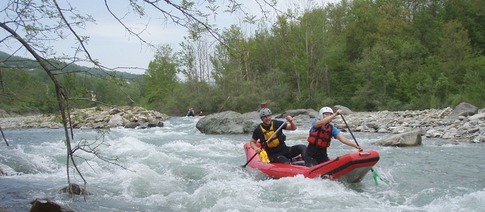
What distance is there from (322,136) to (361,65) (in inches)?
816

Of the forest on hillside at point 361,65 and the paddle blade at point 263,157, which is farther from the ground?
the forest on hillside at point 361,65

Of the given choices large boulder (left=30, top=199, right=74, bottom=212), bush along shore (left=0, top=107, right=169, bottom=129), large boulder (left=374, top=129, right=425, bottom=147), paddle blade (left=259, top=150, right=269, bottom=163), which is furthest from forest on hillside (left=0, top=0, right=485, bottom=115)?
large boulder (left=30, top=199, right=74, bottom=212)

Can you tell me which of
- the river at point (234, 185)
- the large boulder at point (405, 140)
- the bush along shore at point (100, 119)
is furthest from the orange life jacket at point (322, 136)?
the large boulder at point (405, 140)

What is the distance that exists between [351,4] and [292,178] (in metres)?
33.2

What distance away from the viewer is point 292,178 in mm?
6547

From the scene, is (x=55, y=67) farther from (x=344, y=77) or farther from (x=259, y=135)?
(x=344, y=77)

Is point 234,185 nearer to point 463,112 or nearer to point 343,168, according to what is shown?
point 343,168

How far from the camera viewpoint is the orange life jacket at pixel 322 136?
6789 millimetres

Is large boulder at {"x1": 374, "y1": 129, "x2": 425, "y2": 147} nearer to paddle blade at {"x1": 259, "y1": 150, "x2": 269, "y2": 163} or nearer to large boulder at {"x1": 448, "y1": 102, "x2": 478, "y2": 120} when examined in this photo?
paddle blade at {"x1": 259, "y1": 150, "x2": 269, "y2": 163}

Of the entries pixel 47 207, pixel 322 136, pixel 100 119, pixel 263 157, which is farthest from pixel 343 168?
pixel 100 119

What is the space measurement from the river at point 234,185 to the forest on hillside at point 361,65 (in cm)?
1025

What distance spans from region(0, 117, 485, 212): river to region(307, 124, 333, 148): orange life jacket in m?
0.69

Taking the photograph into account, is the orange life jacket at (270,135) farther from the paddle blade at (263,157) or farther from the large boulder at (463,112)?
the large boulder at (463,112)

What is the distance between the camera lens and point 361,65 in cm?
2650
